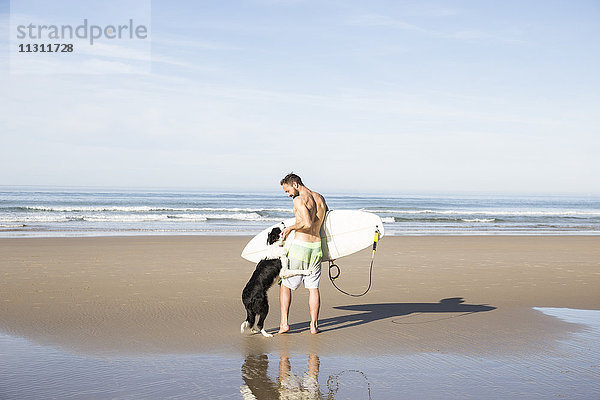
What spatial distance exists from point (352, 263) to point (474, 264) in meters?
2.63

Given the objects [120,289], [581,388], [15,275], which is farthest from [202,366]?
[15,275]

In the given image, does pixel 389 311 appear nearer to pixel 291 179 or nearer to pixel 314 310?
pixel 314 310

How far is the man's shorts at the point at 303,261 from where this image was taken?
5.99 m

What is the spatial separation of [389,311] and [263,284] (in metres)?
2.12

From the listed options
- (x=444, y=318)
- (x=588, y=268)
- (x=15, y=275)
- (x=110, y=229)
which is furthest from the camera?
(x=110, y=229)

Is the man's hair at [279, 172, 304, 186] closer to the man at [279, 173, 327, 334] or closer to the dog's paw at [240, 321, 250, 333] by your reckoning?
the man at [279, 173, 327, 334]

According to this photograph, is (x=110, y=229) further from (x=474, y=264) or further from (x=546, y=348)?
(x=546, y=348)

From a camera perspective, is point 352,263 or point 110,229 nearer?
point 352,263

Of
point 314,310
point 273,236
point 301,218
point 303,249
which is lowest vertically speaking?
point 314,310

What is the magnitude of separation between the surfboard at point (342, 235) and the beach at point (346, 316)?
32.3 inches

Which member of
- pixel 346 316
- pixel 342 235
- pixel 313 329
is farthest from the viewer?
pixel 346 316

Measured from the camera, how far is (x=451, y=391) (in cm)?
420

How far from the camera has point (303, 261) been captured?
6.00 metres

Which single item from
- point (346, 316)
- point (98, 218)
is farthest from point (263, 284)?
point (98, 218)
